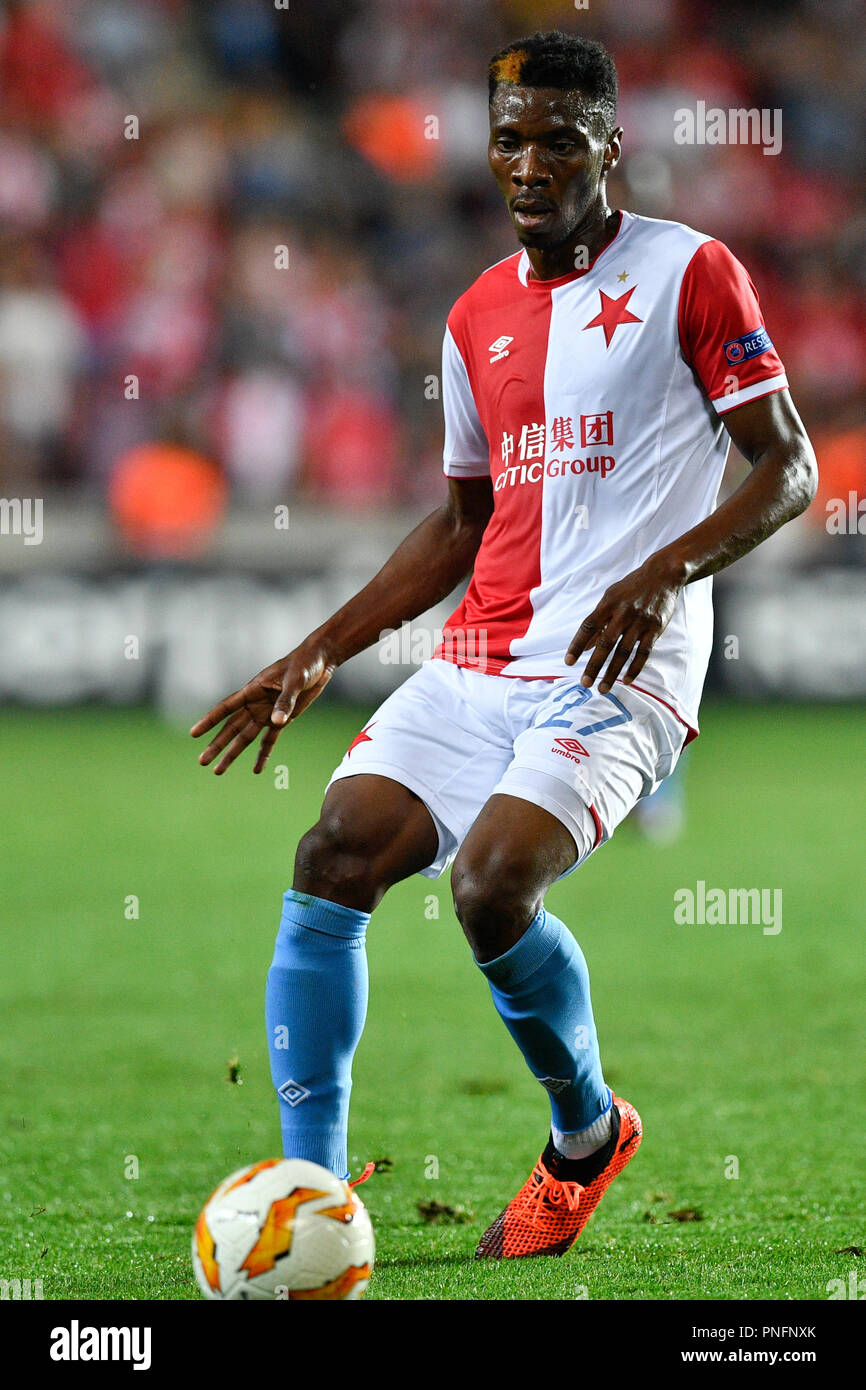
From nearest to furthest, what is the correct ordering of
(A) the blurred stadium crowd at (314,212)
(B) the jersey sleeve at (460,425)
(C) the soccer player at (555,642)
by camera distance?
(C) the soccer player at (555,642), (B) the jersey sleeve at (460,425), (A) the blurred stadium crowd at (314,212)

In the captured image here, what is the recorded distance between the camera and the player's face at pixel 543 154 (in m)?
3.34

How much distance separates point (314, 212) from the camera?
1479 centimetres

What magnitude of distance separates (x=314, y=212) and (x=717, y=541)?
40.4ft

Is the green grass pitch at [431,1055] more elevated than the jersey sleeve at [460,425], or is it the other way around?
the jersey sleeve at [460,425]

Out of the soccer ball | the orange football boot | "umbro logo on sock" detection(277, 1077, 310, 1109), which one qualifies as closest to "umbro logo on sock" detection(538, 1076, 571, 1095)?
the orange football boot

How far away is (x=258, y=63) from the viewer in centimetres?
1555

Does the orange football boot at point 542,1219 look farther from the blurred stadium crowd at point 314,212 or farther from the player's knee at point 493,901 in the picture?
the blurred stadium crowd at point 314,212

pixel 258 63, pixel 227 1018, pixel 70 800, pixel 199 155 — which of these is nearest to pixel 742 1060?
pixel 227 1018

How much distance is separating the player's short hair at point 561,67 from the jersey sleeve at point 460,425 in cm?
60

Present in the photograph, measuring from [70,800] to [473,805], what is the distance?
6.26 metres

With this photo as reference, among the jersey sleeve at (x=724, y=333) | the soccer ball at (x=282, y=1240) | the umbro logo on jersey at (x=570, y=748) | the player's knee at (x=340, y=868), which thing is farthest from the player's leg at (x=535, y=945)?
the jersey sleeve at (x=724, y=333)

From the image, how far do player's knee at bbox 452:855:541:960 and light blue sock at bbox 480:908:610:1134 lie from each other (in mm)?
49

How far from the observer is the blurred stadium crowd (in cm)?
1325
